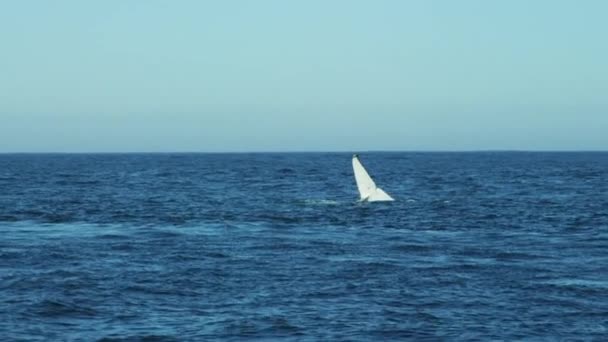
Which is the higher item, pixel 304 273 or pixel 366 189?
pixel 366 189

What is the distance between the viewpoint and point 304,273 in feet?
98.0

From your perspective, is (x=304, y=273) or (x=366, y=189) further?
(x=366, y=189)

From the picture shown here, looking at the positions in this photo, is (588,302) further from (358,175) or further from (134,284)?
(358,175)

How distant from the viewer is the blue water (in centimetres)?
2258

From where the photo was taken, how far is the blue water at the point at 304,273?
22578 millimetres

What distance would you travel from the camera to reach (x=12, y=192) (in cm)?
7456

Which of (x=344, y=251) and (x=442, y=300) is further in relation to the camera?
(x=344, y=251)

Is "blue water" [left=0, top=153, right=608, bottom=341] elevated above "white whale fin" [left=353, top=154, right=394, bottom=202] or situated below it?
below

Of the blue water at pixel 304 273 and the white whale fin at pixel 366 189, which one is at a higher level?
the white whale fin at pixel 366 189

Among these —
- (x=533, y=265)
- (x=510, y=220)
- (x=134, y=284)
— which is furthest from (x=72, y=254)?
(x=510, y=220)

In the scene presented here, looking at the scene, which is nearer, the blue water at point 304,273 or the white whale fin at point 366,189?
the blue water at point 304,273

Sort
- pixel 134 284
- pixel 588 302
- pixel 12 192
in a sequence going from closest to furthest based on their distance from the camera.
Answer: pixel 588 302 < pixel 134 284 < pixel 12 192

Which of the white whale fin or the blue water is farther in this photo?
the white whale fin

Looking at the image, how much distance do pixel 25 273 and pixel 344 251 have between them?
11.3m
